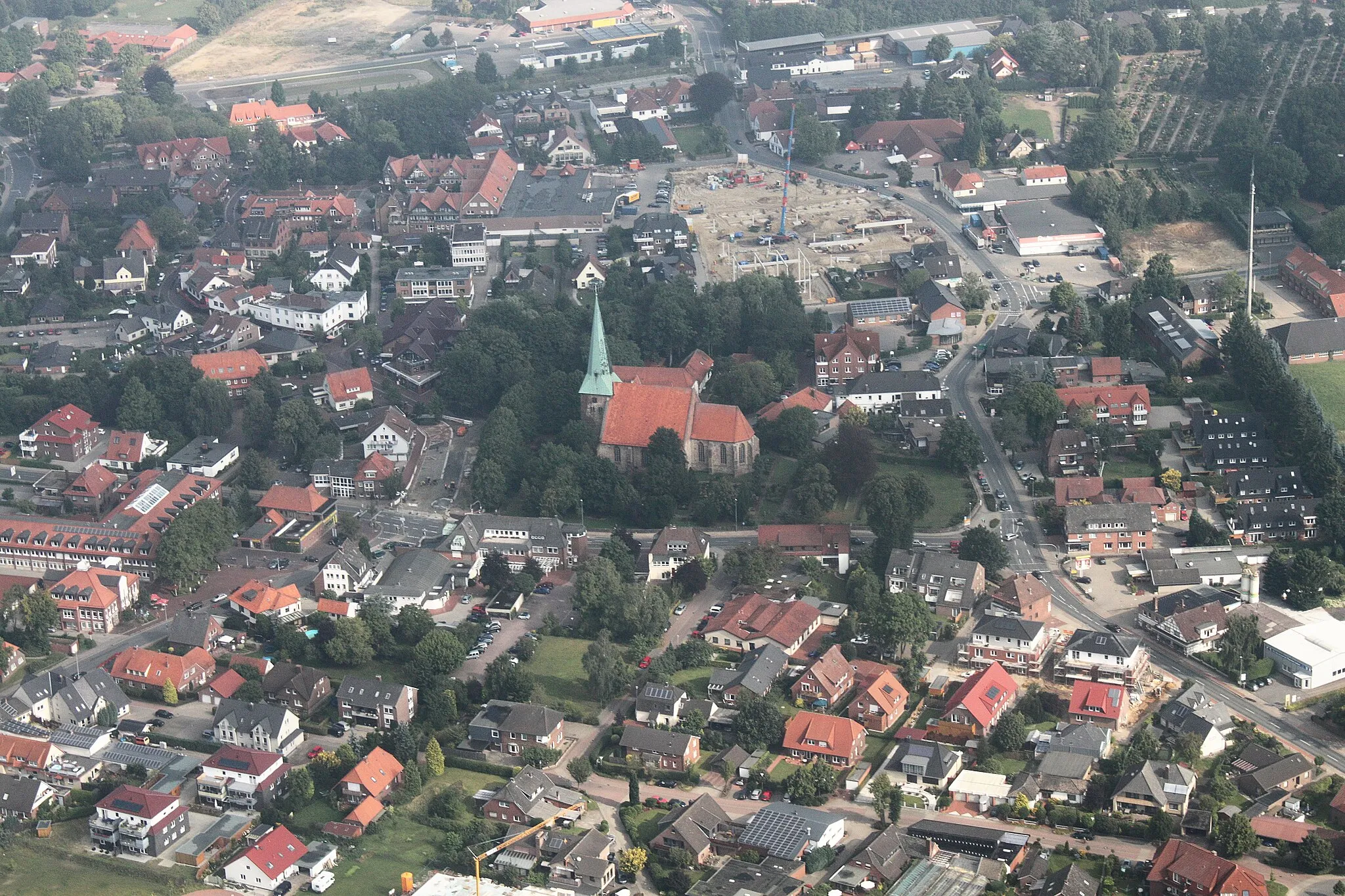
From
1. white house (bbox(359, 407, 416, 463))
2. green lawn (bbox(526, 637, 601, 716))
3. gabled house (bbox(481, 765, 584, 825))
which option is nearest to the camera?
gabled house (bbox(481, 765, 584, 825))

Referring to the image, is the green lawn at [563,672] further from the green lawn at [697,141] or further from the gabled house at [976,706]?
the green lawn at [697,141]

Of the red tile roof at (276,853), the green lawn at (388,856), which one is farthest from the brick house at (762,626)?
the red tile roof at (276,853)

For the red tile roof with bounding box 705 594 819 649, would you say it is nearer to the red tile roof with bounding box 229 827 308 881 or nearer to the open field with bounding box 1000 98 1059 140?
the red tile roof with bounding box 229 827 308 881

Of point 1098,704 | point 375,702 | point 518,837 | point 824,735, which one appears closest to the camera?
point 518,837

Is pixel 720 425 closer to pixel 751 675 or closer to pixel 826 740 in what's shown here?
pixel 751 675

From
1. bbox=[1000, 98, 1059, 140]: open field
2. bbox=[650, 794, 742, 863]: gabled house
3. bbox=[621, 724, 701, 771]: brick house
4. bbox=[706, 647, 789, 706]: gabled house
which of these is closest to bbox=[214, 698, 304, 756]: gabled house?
bbox=[621, 724, 701, 771]: brick house

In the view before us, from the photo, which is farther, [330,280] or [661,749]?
[330,280]

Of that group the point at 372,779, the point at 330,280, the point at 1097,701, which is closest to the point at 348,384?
the point at 330,280
